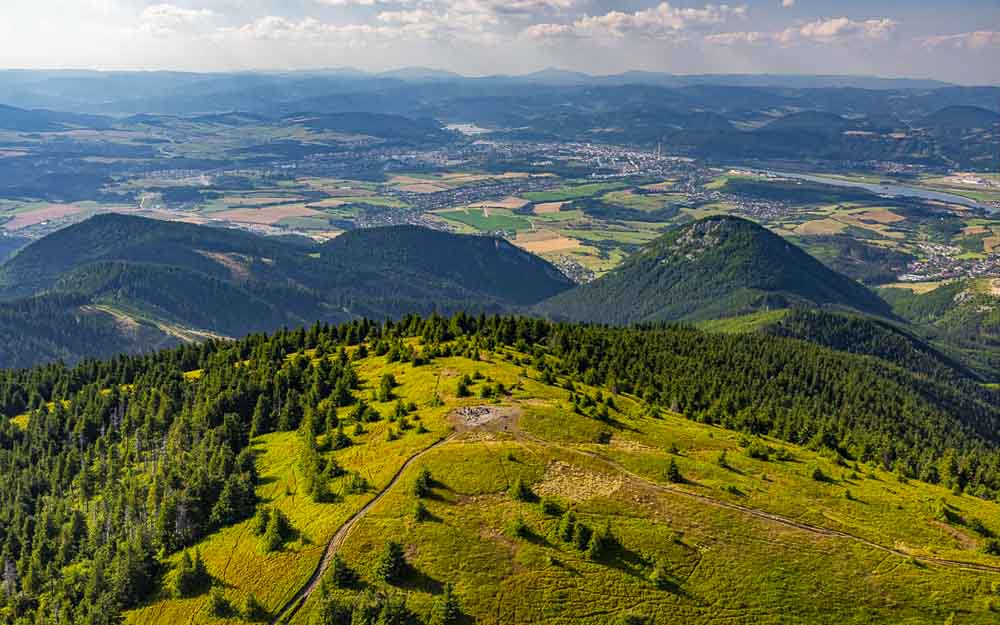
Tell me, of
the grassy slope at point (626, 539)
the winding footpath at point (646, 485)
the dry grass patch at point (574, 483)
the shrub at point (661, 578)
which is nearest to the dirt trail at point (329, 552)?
the winding footpath at point (646, 485)

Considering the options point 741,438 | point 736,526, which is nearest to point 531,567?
point 736,526

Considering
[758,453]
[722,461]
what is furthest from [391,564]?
[758,453]

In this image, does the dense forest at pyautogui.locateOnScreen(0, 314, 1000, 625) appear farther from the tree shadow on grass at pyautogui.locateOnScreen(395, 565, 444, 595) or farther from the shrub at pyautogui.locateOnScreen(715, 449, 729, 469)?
the shrub at pyautogui.locateOnScreen(715, 449, 729, 469)

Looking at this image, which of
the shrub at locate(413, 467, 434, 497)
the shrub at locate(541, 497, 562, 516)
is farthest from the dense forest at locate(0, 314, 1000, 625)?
the shrub at locate(541, 497, 562, 516)

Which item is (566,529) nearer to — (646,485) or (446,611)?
(646,485)

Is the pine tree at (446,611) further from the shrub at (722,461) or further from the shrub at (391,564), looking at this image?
the shrub at (722,461)

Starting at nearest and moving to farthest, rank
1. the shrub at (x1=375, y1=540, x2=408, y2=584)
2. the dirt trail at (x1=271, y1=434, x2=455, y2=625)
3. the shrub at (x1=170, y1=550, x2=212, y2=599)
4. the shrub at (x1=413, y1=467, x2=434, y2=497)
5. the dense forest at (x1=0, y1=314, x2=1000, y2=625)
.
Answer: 1. the dirt trail at (x1=271, y1=434, x2=455, y2=625)
2. the shrub at (x1=375, y1=540, x2=408, y2=584)
3. the shrub at (x1=170, y1=550, x2=212, y2=599)
4. the shrub at (x1=413, y1=467, x2=434, y2=497)
5. the dense forest at (x1=0, y1=314, x2=1000, y2=625)

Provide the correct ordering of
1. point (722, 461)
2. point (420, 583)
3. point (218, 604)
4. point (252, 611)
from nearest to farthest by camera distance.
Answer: point (420, 583) → point (252, 611) → point (218, 604) → point (722, 461)
